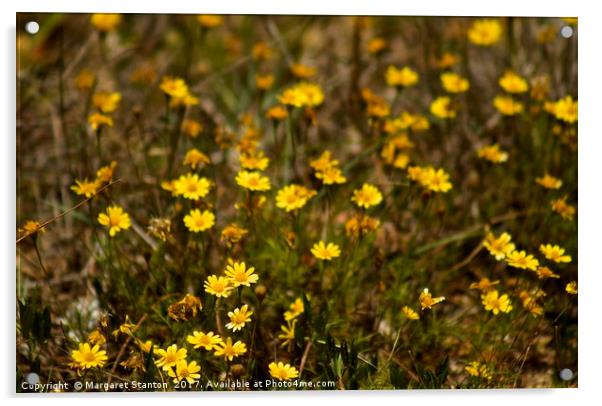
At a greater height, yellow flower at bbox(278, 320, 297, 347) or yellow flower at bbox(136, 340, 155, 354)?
yellow flower at bbox(136, 340, 155, 354)

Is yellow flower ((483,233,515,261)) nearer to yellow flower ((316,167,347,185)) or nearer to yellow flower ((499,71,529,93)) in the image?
yellow flower ((316,167,347,185))

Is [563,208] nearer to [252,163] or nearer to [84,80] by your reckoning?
[252,163]

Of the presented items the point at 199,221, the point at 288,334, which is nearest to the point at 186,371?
the point at 288,334

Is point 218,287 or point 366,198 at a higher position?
point 366,198

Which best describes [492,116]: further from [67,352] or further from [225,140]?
[67,352]

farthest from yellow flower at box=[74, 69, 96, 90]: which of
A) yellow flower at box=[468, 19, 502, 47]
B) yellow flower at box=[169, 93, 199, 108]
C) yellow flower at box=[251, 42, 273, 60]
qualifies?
yellow flower at box=[468, 19, 502, 47]

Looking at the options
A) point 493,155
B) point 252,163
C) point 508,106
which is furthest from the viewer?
point 508,106
